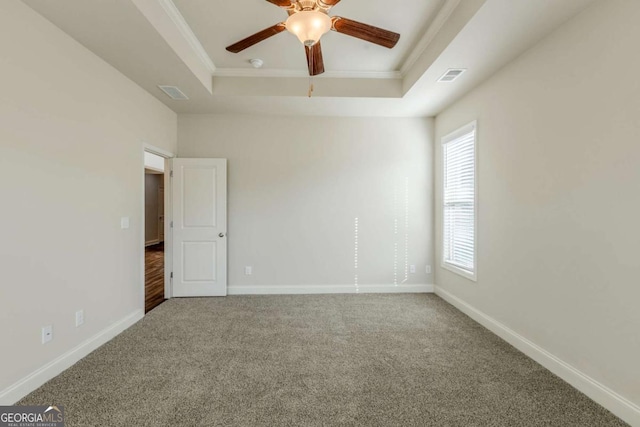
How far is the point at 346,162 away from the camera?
14.9 feet

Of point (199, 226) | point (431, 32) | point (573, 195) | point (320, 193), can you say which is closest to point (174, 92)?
point (199, 226)

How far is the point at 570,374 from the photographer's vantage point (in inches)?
87.3

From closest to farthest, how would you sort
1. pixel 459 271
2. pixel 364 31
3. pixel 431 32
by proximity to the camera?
pixel 364 31
pixel 431 32
pixel 459 271

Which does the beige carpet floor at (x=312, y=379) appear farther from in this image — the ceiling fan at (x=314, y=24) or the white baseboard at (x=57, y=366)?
the ceiling fan at (x=314, y=24)

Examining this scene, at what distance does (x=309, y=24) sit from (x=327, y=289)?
3523mm

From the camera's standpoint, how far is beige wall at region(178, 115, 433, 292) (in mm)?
4488

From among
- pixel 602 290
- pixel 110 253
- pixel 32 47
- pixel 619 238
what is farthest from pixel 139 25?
pixel 602 290

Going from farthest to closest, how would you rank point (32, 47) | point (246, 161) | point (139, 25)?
point (246, 161) < point (139, 25) < point (32, 47)

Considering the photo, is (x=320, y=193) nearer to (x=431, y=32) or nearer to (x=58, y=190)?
(x=431, y=32)

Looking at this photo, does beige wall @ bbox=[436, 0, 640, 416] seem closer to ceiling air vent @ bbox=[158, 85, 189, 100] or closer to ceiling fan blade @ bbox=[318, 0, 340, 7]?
ceiling fan blade @ bbox=[318, 0, 340, 7]

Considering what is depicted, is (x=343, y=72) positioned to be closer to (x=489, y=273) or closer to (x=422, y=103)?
(x=422, y=103)

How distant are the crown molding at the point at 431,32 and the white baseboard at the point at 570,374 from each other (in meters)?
2.89

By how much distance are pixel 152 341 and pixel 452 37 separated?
385cm

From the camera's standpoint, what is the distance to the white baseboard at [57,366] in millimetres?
1976
